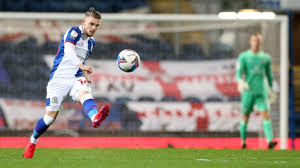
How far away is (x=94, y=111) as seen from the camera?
6.23 m

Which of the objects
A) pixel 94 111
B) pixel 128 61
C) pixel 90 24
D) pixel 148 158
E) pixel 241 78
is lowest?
pixel 148 158

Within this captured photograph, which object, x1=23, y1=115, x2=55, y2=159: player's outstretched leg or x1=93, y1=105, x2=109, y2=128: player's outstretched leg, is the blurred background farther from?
x1=93, y1=105, x2=109, y2=128: player's outstretched leg

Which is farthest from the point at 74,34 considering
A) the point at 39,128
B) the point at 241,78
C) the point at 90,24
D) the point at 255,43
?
the point at 255,43

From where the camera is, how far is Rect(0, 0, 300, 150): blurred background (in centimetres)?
1118

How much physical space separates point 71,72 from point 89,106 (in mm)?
684

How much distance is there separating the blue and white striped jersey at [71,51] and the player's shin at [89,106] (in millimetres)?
446

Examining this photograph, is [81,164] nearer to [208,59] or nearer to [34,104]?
[34,104]

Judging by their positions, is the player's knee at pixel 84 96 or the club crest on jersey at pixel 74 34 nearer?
the player's knee at pixel 84 96

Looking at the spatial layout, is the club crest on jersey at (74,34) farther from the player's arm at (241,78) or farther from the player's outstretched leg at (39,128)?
the player's arm at (241,78)

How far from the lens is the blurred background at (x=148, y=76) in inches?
440

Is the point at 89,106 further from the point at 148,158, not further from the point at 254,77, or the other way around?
the point at 254,77

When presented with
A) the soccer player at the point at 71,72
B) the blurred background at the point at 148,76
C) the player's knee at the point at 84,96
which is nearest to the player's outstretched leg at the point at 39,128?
the soccer player at the point at 71,72

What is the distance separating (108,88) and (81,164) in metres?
5.75

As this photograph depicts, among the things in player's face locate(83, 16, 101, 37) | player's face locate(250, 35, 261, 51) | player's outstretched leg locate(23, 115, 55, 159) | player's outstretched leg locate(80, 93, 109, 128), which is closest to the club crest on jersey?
player's face locate(83, 16, 101, 37)
